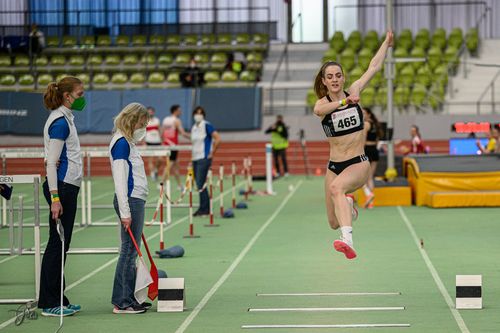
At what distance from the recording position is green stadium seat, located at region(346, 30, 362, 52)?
4194cm

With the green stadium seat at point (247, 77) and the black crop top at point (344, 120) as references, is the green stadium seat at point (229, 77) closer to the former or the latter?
the green stadium seat at point (247, 77)

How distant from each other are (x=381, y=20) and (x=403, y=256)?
3062 cm

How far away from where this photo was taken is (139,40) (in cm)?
4419

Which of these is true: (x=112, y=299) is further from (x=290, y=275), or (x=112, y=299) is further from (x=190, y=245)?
(x=190, y=245)

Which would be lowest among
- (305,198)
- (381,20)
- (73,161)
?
(305,198)

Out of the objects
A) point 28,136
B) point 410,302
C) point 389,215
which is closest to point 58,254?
point 410,302

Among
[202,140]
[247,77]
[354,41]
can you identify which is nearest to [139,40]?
[247,77]

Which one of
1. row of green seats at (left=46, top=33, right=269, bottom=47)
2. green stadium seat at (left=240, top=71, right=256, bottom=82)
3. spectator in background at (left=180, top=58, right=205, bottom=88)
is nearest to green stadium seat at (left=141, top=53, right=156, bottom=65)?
row of green seats at (left=46, top=33, right=269, bottom=47)

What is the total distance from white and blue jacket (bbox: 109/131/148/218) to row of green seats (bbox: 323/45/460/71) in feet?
98.5

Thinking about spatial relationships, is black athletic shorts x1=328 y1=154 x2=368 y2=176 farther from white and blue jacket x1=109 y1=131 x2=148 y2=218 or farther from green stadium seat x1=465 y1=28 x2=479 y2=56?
green stadium seat x1=465 y1=28 x2=479 y2=56

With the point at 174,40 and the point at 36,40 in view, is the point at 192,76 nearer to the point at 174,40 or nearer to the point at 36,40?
the point at 174,40

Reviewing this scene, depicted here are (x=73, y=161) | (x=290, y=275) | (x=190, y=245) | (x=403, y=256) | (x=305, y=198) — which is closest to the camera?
(x=73, y=161)

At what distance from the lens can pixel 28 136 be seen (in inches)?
1527

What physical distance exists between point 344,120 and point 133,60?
108ft
